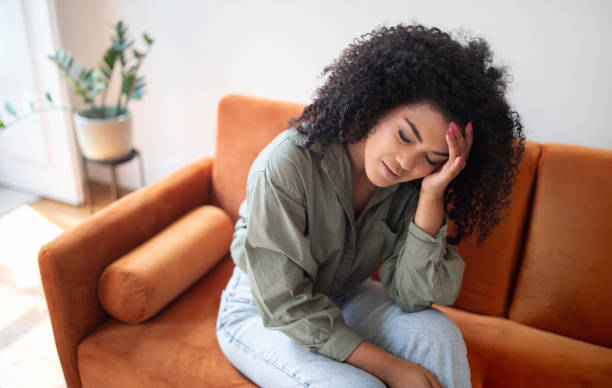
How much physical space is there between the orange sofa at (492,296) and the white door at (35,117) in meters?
1.08

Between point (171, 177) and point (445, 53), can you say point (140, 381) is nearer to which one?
point (171, 177)

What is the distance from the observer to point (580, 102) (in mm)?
1325

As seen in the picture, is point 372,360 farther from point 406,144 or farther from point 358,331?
point 406,144


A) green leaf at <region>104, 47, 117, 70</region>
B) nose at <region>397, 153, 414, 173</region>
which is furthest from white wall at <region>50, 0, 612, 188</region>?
nose at <region>397, 153, 414, 173</region>

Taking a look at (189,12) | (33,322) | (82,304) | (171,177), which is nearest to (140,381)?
(82,304)

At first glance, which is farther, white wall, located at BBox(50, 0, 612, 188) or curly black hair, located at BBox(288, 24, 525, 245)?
white wall, located at BBox(50, 0, 612, 188)

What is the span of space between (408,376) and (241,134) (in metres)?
0.86

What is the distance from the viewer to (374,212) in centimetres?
108

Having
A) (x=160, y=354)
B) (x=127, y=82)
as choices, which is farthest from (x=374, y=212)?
(x=127, y=82)

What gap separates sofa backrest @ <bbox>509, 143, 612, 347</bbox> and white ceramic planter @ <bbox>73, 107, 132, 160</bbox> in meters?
1.48

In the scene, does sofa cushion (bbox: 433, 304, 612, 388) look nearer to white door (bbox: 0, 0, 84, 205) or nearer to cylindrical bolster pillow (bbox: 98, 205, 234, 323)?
cylindrical bolster pillow (bbox: 98, 205, 234, 323)

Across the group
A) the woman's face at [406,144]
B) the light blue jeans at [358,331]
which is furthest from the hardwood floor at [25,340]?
the woman's face at [406,144]

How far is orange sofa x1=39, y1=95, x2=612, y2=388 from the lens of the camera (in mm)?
1051

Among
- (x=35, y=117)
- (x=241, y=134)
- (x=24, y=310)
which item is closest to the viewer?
(x=241, y=134)
